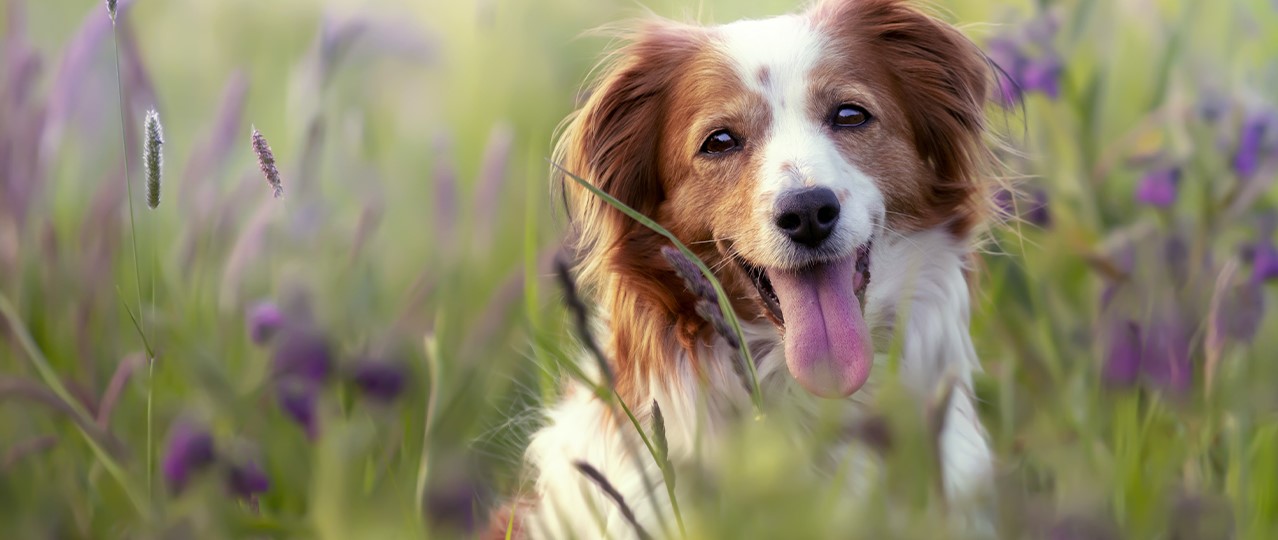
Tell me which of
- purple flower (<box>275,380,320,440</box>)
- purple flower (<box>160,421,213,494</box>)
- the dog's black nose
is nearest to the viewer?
purple flower (<box>160,421,213,494</box>)

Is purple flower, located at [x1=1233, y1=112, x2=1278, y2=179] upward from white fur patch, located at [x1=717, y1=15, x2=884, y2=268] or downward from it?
downward

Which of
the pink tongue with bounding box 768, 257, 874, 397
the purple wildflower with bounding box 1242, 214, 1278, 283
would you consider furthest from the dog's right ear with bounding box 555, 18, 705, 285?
the purple wildflower with bounding box 1242, 214, 1278, 283

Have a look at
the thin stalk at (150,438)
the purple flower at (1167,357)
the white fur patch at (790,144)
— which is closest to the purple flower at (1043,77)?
the white fur patch at (790,144)

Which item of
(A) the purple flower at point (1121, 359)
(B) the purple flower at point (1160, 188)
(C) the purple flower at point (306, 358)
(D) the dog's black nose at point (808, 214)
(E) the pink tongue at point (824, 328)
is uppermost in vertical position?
(C) the purple flower at point (306, 358)

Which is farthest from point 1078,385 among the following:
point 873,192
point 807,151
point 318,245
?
point 318,245

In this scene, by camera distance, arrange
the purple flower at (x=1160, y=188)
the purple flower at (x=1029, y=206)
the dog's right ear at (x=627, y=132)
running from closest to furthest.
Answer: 1. the dog's right ear at (x=627, y=132)
2. the purple flower at (x=1029, y=206)
3. the purple flower at (x=1160, y=188)

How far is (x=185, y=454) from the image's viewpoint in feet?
5.65

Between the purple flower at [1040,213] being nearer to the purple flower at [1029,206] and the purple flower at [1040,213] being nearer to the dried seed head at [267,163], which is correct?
the purple flower at [1029,206]

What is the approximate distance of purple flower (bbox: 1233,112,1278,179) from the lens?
131 inches

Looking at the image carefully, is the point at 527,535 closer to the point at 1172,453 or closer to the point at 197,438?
the point at 197,438

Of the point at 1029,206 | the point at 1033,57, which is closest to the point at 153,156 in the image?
the point at 1029,206

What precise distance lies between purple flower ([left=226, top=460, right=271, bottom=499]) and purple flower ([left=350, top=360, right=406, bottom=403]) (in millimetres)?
220

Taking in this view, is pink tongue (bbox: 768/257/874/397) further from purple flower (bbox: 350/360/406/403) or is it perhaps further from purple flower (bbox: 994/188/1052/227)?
purple flower (bbox: 350/360/406/403)

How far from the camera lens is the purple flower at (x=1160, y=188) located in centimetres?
356
